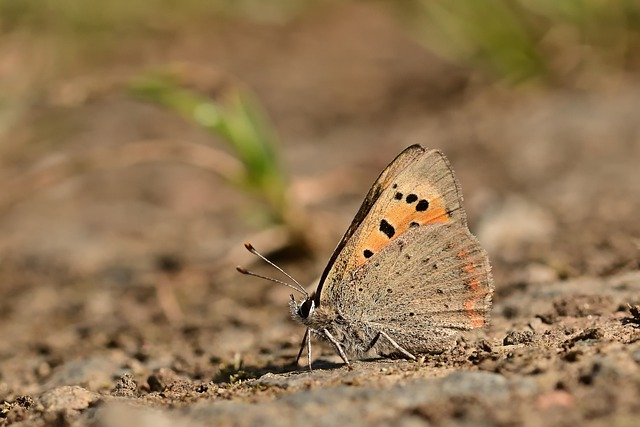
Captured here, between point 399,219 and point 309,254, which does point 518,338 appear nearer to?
point 399,219

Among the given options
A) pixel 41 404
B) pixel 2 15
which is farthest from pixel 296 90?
pixel 41 404

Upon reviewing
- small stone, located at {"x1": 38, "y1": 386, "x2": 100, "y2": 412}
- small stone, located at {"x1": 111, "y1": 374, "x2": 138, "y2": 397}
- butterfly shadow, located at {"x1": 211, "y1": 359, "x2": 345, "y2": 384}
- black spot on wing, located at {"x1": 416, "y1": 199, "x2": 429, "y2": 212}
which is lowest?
small stone, located at {"x1": 38, "y1": 386, "x2": 100, "y2": 412}

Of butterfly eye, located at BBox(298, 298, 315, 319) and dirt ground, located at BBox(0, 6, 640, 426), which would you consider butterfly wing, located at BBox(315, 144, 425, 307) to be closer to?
butterfly eye, located at BBox(298, 298, 315, 319)

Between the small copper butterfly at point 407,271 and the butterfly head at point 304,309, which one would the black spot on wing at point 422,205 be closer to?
the small copper butterfly at point 407,271

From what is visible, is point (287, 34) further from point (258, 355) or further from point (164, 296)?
point (258, 355)

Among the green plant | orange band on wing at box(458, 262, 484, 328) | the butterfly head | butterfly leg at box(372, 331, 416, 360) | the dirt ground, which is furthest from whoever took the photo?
the green plant

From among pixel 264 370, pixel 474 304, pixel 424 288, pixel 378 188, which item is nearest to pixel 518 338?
pixel 474 304

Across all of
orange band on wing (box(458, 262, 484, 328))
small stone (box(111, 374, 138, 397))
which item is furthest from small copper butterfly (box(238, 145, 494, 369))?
small stone (box(111, 374, 138, 397))

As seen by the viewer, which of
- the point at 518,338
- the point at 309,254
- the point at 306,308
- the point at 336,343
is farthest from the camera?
the point at 309,254

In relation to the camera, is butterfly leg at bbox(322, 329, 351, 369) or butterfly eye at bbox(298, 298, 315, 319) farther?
butterfly eye at bbox(298, 298, 315, 319)
